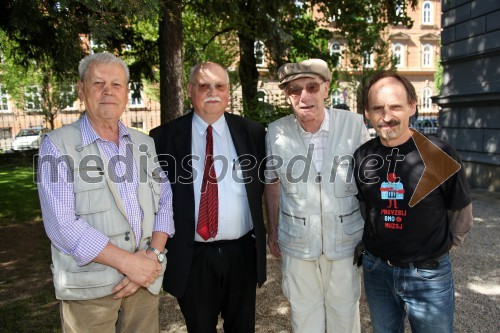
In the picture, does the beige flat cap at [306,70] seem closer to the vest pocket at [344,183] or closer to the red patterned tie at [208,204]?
the vest pocket at [344,183]

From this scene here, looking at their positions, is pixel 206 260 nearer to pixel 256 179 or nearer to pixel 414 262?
pixel 256 179

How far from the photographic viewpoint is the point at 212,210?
2855mm

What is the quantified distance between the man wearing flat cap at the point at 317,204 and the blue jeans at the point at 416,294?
1.02 ft

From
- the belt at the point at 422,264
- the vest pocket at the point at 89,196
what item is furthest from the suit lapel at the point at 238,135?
the belt at the point at 422,264

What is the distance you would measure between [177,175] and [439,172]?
1.64 metres

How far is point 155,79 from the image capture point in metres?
8.41

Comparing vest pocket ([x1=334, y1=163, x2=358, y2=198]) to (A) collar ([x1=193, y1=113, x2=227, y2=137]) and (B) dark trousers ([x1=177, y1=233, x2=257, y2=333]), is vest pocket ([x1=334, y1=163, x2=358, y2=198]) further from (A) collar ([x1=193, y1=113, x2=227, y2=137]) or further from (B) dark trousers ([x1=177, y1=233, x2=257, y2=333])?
(A) collar ([x1=193, y1=113, x2=227, y2=137])

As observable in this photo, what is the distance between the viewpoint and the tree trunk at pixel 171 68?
6.09m

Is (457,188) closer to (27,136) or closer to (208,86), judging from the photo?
(208,86)

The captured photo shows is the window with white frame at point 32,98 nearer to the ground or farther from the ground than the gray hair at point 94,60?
farther from the ground

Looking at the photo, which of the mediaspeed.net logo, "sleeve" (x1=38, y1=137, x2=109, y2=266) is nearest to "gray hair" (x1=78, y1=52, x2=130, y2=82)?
"sleeve" (x1=38, y1=137, x2=109, y2=266)

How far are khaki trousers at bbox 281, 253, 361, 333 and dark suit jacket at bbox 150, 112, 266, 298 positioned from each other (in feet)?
0.94

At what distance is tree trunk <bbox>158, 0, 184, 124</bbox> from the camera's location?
20.0 feet

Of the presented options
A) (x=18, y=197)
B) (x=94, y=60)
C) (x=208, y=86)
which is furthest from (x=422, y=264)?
(x=18, y=197)
